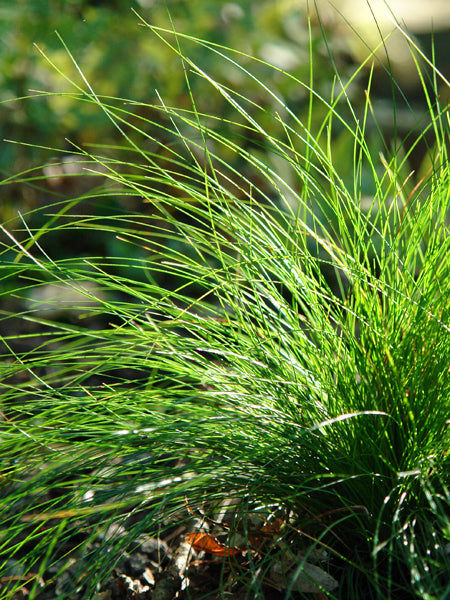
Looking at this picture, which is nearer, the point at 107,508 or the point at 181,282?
the point at 107,508

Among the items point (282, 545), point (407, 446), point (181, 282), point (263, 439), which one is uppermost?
point (407, 446)

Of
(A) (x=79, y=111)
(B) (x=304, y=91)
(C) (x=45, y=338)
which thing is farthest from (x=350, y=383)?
(B) (x=304, y=91)

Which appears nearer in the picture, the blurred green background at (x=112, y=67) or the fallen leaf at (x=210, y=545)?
the fallen leaf at (x=210, y=545)

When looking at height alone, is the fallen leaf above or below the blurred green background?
below

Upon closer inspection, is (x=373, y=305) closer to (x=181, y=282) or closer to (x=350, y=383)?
(x=350, y=383)

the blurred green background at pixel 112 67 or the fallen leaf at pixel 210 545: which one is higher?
the blurred green background at pixel 112 67

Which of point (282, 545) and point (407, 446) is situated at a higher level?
point (407, 446)

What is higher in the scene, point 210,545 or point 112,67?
point 112,67

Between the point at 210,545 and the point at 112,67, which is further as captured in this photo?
the point at 112,67

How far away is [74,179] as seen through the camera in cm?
272

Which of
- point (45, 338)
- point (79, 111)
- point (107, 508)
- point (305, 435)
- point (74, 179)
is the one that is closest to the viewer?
point (107, 508)

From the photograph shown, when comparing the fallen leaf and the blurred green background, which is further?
the blurred green background

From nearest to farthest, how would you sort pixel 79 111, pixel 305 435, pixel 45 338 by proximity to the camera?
pixel 305 435 < pixel 45 338 < pixel 79 111

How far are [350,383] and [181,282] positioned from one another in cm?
137
